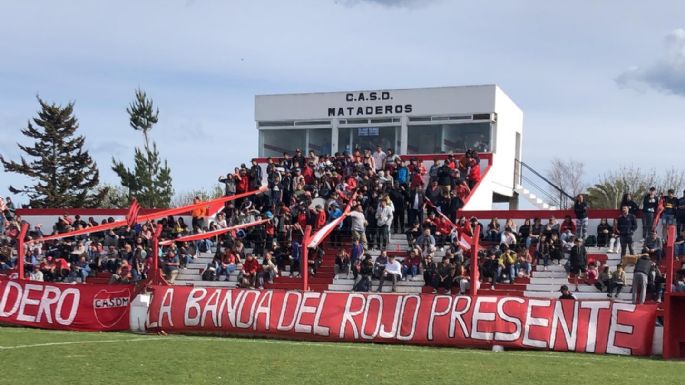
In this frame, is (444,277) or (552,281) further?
(552,281)

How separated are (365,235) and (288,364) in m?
14.3

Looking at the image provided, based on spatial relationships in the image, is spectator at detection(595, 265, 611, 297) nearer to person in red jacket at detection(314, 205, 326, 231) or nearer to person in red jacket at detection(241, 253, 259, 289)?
person in red jacket at detection(314, 205, 326, 231)

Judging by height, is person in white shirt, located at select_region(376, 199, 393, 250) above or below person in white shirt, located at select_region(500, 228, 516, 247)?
above

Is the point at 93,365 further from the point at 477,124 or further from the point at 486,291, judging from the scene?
the point at 477,124

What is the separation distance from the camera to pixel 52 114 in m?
63.6

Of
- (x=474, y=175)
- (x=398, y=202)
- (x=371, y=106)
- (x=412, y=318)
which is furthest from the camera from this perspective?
(x=371, y=106)

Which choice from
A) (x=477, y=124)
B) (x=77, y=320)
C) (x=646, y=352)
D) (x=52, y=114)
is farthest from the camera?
(x=52, y=114)

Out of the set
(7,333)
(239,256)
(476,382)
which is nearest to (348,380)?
(476,382)

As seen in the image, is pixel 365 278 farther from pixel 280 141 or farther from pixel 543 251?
pixel 280 141

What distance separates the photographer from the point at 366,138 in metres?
38.6

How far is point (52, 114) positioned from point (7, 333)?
46209 millimetres

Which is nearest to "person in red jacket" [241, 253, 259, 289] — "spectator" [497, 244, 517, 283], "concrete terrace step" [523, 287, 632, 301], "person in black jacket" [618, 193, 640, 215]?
"spectator" [497, 244, 517, 283]

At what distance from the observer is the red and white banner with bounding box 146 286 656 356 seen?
18.1 meters

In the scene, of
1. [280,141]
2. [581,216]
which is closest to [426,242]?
[581,216]
